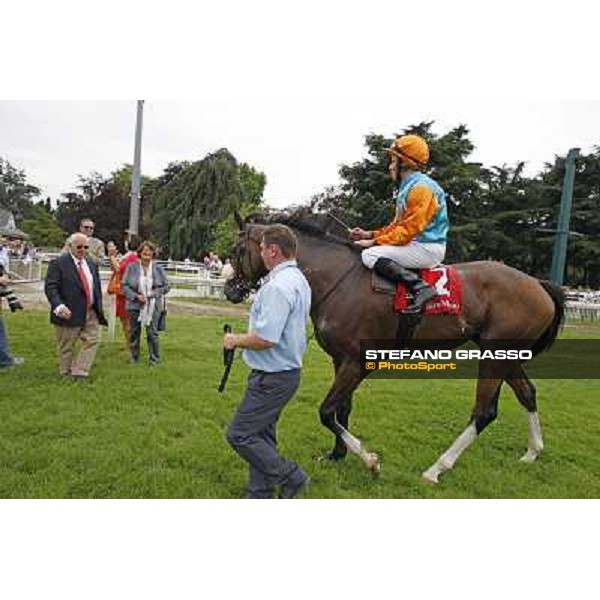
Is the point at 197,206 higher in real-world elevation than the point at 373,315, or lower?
higher

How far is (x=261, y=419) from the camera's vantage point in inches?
124

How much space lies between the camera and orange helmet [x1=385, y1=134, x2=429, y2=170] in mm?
4148

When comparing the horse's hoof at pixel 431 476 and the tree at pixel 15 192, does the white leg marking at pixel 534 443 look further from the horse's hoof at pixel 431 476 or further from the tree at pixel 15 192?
the tree at pixel 15 192

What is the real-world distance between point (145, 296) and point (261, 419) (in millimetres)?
4449

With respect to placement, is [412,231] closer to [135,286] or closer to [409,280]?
[409,280]

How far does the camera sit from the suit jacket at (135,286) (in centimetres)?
710

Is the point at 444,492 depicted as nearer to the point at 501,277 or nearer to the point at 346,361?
the point at 346,361

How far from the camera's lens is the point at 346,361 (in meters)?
4.02

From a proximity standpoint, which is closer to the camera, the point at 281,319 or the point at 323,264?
the point at 281,319

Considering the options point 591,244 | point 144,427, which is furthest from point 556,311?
point 591,244

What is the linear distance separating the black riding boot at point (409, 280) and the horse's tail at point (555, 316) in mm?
1473

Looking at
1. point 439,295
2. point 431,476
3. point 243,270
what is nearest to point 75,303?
point 243,270

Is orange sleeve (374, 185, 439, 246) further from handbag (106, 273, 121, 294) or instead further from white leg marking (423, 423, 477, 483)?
handbag (106, 273, 121, 294)

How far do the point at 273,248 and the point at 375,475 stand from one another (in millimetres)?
1962
